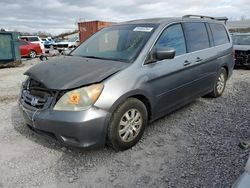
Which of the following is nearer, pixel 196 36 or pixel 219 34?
pixel 196 36

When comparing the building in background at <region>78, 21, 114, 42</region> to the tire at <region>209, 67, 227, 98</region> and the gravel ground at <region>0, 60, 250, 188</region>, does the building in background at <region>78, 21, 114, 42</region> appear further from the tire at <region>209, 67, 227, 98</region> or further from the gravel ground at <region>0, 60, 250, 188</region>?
the gravel ground at <region>0, 60, 250, 188</region>

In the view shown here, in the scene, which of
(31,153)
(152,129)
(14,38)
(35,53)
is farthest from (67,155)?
(35,53)

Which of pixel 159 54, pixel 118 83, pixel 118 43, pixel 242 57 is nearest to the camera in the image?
pixel 118 83

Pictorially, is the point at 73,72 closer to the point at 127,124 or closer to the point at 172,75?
the point at 127,124

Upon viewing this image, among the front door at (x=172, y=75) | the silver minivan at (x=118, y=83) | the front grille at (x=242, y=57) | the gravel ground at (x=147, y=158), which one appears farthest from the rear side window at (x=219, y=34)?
the front grille at (x=242, y=57)

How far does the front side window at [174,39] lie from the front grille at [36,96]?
1672mm

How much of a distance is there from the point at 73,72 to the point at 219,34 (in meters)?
3.65

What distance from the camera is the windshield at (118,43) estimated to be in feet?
11.4

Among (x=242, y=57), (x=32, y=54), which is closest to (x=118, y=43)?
(x=242, y=57)

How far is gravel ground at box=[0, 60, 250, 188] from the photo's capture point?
8.86 ft

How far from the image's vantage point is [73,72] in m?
3.08

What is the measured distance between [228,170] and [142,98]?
136 centimetres

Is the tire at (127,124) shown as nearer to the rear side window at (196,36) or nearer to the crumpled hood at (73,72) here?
the crumpled hood at (73,72)

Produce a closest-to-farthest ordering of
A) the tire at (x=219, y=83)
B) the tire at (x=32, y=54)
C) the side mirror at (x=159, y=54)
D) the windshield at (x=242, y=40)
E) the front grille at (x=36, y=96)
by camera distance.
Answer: the front grille at (x=36, y=96) < the side mirror at (x=159, y=54) < the tire at (x=219, y=83) < the windshield at (x=242, y=40) < the tire at (x=32, y=54)
